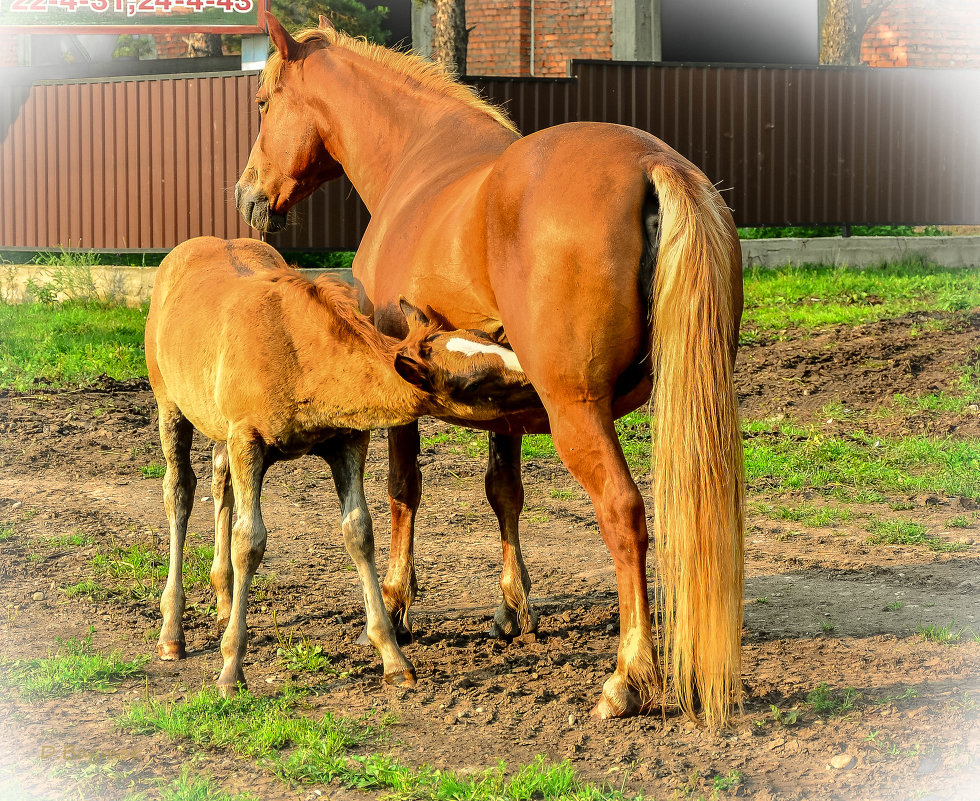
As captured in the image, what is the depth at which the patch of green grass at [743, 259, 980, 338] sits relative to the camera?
1177cm

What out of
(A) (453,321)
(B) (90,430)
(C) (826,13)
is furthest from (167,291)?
(C) (826,13)

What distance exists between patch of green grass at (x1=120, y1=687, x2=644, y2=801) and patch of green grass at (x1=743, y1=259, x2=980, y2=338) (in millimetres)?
8683

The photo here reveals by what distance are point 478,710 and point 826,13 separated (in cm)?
1647

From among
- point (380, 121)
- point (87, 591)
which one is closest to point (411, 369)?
point (380, 121)

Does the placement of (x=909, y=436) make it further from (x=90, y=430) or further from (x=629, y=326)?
(x=90, y=430)

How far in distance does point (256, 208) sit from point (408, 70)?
1.20 m

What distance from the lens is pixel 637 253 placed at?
142 inches

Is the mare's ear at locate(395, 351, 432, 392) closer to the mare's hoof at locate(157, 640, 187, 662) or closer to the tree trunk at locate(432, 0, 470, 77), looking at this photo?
the mare's hoof at locate(157, 640, 187, 662)

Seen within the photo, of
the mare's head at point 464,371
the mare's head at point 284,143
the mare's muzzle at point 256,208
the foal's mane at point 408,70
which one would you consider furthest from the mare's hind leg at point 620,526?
the mare's muzzle at point 256,208

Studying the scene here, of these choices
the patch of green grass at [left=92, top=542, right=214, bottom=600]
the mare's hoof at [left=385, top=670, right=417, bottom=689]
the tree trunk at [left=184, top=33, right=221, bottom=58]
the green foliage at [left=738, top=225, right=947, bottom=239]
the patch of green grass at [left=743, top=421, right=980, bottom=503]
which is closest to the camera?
the mare's hoof at [left=385, top=670, right=417, bottom=689]

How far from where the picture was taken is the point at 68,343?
11.0 metres

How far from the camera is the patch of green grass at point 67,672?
4168 millimetres

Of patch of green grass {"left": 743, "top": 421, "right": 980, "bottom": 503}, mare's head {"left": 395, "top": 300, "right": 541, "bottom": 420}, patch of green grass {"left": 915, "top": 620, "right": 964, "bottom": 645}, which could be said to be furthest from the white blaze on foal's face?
patch of green grass {"left": 743, "top": 421, "right": 980, "bottom": 503}

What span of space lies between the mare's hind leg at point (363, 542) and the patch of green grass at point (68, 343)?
6.39 m
